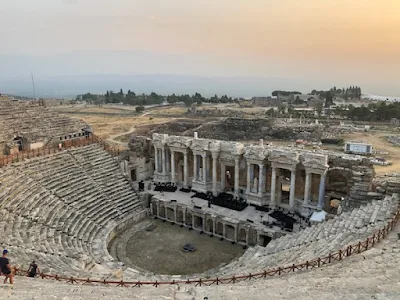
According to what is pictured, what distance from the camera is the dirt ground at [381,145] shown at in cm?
4719

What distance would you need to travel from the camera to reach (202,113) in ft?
326

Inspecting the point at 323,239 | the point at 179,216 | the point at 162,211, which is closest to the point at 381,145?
the point at 179,216

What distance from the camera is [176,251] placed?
27.7 meters

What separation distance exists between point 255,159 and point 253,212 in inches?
199

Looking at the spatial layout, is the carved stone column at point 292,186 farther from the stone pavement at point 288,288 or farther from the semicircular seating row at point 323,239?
the stone pavement at point 288,288

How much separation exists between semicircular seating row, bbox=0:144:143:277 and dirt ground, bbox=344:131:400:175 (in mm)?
34358

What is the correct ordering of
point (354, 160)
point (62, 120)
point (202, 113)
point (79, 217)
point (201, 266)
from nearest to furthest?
point (201, 266)
point (79, 217)
point (354, 160)
point (62, 120)
point (202, 113)

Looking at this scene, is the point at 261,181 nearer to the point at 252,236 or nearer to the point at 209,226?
the point at 252,236

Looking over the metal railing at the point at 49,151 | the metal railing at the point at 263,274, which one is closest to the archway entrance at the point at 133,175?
the metal railing at the point at 49,151

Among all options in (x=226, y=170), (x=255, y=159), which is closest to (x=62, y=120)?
(x=226, y=170)

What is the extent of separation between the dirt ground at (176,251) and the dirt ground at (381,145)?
27466mm

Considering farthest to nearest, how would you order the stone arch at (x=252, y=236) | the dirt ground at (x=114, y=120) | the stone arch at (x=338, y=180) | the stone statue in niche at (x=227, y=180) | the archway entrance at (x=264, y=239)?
the dirt ground at (x=114, y=120), the stone statue in niche at (x=227, y=180), the stone arch at (x=338, y=180), the stone arch at (x=252, y=236), the archway entrance at (x=264, y=239)

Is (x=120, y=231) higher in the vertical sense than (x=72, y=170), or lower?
lower

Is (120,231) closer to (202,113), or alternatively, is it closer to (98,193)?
(98,193)
